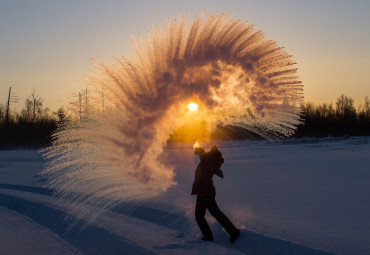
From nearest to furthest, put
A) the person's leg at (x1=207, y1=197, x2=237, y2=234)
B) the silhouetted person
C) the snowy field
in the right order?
the snowy field → the person's leg at (x1=207, y1=197, x2=237, y2=234) → the silhouetted person

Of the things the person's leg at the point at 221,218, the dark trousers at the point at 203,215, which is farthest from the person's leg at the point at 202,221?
the person's leg at the point at 221,218

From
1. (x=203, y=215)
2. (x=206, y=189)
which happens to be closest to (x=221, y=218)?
(x=203, y=215)

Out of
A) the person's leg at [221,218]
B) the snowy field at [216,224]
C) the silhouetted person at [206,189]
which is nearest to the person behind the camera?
the snowy field at [216,224]

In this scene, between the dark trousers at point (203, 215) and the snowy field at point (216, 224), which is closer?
the snowy field at point (216, 224)

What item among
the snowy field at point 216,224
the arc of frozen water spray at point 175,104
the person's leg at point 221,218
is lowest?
the snowy field at point 216,224

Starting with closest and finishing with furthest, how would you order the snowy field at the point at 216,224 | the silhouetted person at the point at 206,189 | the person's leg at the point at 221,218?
the snowy field at the point at 216,224
the person's leg at the point at 221,218
the silhouetted person at the point at 206,189

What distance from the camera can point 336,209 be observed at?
888 cm

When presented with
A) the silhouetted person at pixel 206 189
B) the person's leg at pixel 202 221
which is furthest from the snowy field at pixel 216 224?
the silhouetted person at pixel 206 189

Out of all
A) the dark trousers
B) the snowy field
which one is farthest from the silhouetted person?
the snowy field

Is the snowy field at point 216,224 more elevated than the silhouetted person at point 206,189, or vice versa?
the silhouetted person at point 206,189

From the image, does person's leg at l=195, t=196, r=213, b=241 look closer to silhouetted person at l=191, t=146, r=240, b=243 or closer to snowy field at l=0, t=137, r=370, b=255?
silhouetted person at l=191, t=146, r=240, b=243

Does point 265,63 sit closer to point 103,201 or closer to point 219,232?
point 219,232

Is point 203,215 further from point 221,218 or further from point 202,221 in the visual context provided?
→ point 221,218

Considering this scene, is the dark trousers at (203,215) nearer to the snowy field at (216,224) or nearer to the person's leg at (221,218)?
the person's leg at (221,218)
